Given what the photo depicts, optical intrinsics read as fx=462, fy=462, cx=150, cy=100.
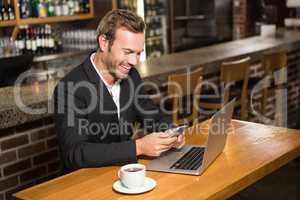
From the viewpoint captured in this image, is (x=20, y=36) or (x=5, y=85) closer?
(x=5, y=85)

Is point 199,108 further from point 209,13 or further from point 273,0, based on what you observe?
point 273,0

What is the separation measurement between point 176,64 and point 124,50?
1699 millimetres

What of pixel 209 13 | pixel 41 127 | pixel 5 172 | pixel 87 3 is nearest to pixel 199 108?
pixel 41 127

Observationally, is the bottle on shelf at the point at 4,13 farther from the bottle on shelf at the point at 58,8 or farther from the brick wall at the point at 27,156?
the brick wall at the point at 27,156

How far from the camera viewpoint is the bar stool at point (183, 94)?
3.15 metres

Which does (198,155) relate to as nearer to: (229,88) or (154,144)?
(154,144)

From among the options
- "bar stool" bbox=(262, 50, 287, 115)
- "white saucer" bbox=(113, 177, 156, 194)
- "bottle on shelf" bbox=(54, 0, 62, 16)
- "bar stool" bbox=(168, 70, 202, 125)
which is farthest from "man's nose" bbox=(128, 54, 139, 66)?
"bottle on shelf" bbox=(54, 0, 62, 16)

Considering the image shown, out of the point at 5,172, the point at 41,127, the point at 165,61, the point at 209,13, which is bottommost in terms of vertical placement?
the point at 5,172

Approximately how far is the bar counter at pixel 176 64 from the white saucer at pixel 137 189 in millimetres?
981

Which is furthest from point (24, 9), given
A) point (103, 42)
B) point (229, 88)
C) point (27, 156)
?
point (103, 42)

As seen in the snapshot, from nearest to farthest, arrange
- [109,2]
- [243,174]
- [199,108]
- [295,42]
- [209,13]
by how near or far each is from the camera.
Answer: [243,174] < [199,108] < [295,42] < [109,2] < [209,13]

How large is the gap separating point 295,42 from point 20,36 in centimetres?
292

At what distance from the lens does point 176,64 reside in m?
3.70

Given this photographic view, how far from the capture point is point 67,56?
5133mm
